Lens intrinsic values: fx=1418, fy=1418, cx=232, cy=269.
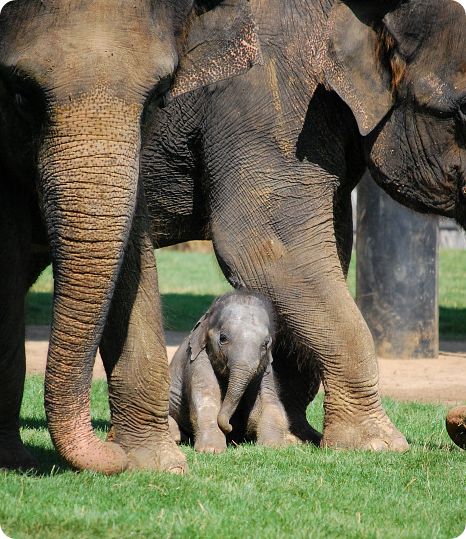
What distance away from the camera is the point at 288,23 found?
7.21m

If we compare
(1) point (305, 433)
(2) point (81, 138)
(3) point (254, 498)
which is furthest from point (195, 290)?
(2) point (81, 138)

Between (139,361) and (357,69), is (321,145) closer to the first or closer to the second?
(357,69)

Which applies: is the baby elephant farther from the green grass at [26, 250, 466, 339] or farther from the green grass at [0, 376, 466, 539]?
the green grass at [26, 250, 466, 339]

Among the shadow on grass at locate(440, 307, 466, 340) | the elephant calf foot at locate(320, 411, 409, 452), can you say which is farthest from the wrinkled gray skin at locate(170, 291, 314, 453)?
the shadow on grass at locate(440, 307, 466, 340)

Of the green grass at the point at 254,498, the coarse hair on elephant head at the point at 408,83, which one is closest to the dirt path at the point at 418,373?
the coarse hair on elephant head at the point at 408,83

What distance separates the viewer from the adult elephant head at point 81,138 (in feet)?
15.9

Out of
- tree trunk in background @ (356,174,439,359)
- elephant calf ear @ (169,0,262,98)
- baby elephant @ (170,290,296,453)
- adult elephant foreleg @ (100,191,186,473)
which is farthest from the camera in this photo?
tree trunk in background @ (356,174,439,359)

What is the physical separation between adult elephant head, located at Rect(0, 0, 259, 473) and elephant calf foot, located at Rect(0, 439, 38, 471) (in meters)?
0.72

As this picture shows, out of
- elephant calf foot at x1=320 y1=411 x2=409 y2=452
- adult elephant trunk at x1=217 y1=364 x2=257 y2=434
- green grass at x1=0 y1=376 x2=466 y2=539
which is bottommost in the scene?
green grass at x1=0 y1=376 x2=466 y2=539

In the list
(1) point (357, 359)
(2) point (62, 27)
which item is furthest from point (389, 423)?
(2) point (62, 27)

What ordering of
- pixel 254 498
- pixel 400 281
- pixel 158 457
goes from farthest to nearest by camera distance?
1. pixel 400 281
2. pixel 158 457
3. pixel 254 498

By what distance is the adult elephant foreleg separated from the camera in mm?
5777

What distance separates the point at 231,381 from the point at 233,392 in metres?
0.07

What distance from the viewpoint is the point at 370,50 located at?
727 centimetres
